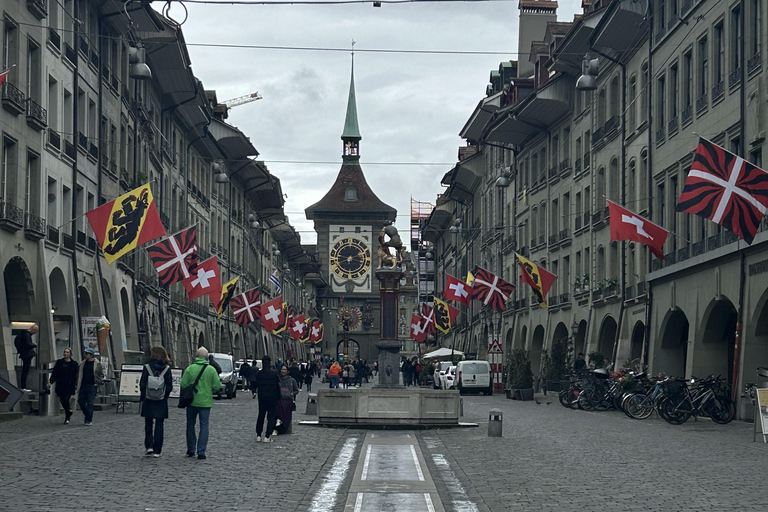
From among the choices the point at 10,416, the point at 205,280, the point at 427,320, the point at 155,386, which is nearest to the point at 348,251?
the point at 427,320

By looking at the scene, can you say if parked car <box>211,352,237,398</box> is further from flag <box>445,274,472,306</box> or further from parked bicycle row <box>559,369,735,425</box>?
parked bicycle row <box>559,369,735,425</box>

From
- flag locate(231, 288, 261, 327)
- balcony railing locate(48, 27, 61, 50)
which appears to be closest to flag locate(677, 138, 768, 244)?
balcony railing locate(48, 27, 61, 50)

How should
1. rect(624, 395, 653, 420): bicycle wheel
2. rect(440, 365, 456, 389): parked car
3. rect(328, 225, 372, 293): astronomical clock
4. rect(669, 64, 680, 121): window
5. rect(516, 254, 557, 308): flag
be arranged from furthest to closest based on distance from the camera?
rect(328, 225, 372, 293): astronomical clock → rect(440, 365, 456, 389): parked car → rect(516, 254, 557, 308): flag → rect(669, 64, 680, 121): window → rect(624, 395, 653, 420): bicycle wheel

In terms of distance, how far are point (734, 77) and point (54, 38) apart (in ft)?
62.2

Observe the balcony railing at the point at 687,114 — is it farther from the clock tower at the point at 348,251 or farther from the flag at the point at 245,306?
the clock tower at the point at 348,251

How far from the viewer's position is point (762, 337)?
32.2 metres

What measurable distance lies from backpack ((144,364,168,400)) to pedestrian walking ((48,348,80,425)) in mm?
9274

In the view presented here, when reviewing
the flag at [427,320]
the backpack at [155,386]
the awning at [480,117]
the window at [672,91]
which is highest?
the awning at [480,117]

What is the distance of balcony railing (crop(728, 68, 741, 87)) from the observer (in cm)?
3405

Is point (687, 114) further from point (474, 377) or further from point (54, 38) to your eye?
point (474, 377)

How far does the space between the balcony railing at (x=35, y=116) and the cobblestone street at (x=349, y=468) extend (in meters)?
9.88

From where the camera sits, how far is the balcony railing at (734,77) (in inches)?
1340

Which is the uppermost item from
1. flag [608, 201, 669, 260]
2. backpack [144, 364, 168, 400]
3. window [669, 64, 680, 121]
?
window [669, 64, 680, 121]

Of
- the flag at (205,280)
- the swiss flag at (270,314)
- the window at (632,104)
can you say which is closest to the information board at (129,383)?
the flag at (205,280)
